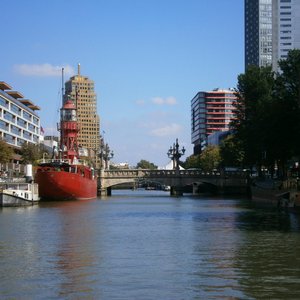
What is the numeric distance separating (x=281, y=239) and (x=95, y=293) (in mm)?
21489

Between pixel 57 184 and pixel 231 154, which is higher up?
pixel 231 154

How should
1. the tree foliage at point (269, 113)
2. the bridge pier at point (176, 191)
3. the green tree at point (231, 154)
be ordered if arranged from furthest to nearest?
the bridge pier at point (176, 191) < the green tree at point (231, 154) < the tree foliage at point (269, 113)

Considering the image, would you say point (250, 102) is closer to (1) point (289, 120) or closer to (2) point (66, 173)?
(1) point (289, 120)

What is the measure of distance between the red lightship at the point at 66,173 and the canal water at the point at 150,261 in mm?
58178

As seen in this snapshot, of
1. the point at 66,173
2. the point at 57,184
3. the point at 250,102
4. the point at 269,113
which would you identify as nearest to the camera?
the point at 269,113

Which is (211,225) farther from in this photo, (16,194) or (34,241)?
(16,194)

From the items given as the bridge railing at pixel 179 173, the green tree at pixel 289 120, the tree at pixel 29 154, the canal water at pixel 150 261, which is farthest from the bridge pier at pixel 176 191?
the canal water at pixel 150 261

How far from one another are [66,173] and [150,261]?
84874 millimetres

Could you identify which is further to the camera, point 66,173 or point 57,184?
point 66,173

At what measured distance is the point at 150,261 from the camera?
3412cm

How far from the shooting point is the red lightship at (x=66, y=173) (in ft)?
380

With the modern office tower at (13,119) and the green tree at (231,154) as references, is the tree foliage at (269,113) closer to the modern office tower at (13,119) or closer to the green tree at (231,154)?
the green tree at (231,154)

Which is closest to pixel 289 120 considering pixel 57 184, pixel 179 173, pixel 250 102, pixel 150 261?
pixel 250 102

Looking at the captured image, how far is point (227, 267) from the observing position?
1255 inches
